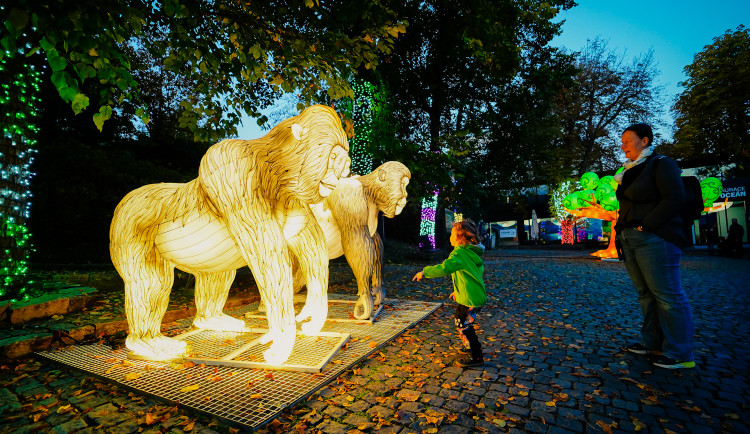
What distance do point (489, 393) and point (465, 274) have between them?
925 millimetres

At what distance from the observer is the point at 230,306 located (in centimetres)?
468

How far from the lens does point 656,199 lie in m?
2.64

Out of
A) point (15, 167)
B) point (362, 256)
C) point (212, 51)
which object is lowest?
point (362, 256)

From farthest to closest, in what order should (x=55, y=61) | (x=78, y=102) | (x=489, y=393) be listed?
(x=489, y=393) → (x=78, y=102) → (x=55, y=61)

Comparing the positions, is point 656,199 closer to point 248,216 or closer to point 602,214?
point 248,216

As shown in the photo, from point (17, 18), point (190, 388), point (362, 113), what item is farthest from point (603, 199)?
point (17, 18)

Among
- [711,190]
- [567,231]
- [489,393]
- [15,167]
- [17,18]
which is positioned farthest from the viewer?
[567,231]

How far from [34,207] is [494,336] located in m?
8.62

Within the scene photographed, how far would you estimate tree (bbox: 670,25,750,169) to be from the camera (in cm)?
1434

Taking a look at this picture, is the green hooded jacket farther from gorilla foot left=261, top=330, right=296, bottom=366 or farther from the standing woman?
Answer: the standing woman

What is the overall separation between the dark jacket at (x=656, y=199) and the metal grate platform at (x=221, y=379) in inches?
94.4

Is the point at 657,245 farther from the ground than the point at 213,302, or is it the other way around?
the point at 657,245

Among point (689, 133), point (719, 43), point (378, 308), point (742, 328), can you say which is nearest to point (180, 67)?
point (378, 308)

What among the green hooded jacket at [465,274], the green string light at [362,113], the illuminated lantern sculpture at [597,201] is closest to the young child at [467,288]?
the green hooded jacket at [465,274]
